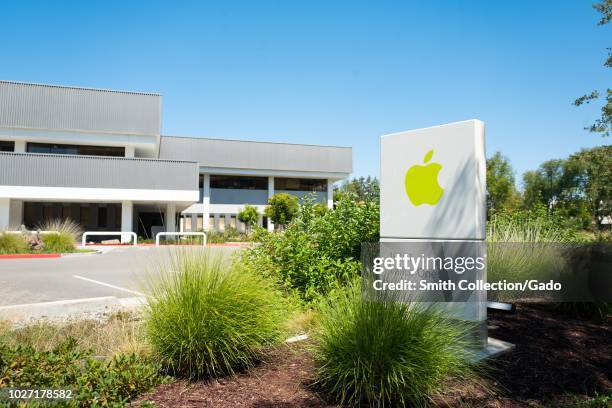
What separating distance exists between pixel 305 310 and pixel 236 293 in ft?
7.14

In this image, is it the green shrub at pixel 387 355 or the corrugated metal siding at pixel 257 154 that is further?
the corrugated metal siding at pixel 257 154

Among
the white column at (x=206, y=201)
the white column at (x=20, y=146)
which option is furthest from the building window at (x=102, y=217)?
the white column at (x=206, y=201)

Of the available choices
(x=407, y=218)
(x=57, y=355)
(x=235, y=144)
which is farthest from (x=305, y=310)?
(x=235, y=144)

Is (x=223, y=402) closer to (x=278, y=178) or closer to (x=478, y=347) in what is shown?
(x=478, y=347)

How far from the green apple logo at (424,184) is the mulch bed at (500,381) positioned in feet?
6.13

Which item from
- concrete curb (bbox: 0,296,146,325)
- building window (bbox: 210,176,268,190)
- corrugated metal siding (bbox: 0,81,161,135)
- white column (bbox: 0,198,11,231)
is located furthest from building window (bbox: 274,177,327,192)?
concrete curb (bbox: 0,296,146,325)

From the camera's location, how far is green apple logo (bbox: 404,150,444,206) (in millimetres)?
5434

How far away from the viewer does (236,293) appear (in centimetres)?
434

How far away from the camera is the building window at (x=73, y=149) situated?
1109 inches

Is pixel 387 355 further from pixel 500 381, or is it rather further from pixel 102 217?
pixel 102 217

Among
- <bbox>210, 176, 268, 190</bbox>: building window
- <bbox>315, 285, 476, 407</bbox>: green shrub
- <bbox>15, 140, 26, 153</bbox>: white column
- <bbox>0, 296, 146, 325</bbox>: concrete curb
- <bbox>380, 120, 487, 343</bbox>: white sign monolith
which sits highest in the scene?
<bbox>15, 140, 26, 153</bbox>: white column

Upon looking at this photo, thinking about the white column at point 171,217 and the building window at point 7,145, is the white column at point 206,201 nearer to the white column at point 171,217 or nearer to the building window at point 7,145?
the white column at point 171,217

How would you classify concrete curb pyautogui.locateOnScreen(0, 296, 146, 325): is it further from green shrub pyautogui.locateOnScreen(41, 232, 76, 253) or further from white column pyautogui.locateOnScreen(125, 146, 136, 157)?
white column pyautogui.locateOnScreen(125, 146, 136, 157)

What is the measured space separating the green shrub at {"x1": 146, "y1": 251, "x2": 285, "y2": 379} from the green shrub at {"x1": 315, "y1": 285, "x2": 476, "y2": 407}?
85cm
